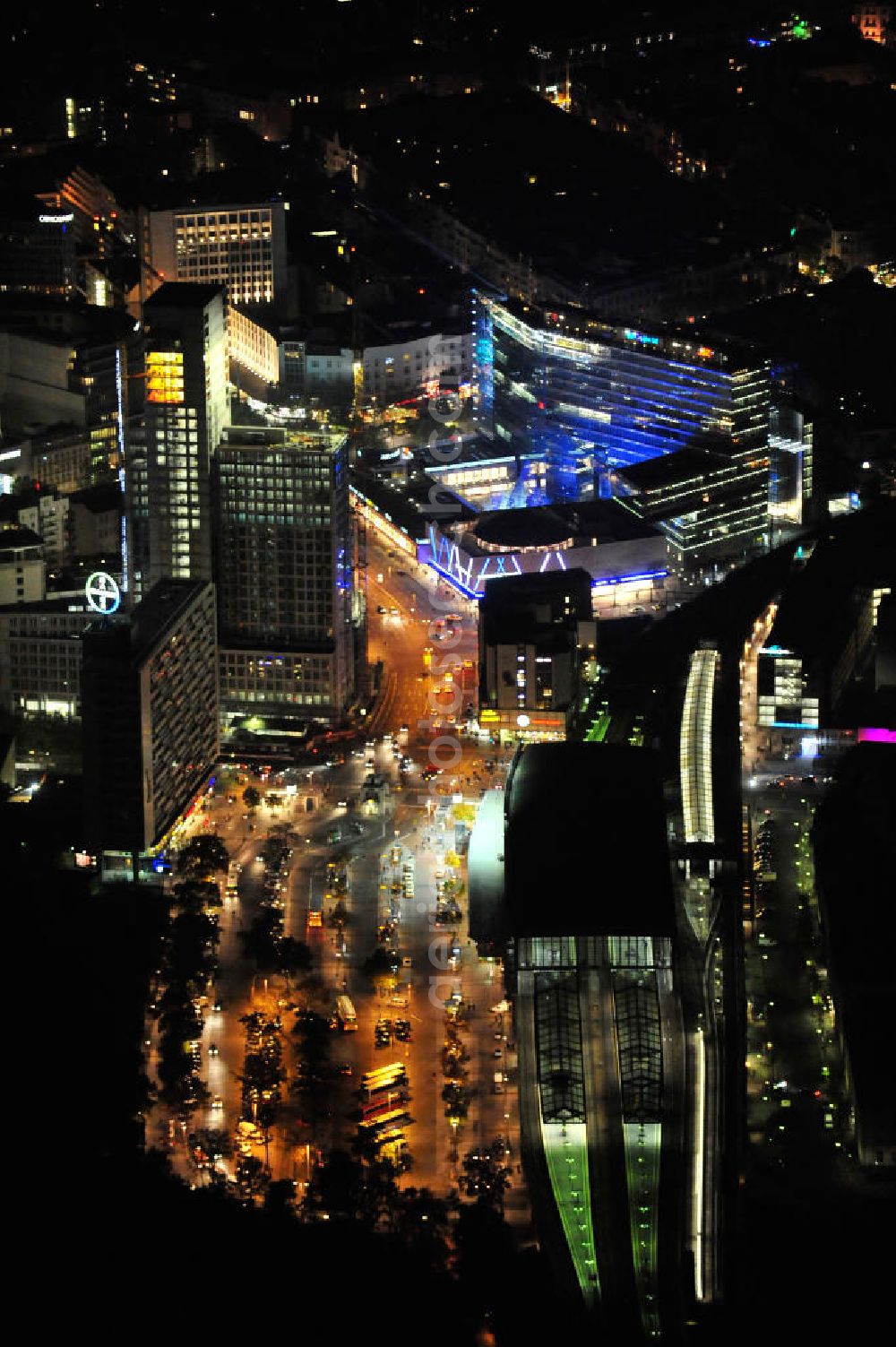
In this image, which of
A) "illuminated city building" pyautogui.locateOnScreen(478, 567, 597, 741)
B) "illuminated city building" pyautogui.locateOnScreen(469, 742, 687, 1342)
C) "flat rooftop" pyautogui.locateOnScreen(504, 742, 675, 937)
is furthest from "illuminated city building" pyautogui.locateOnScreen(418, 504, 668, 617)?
"illuminated city building" pyautogui.locateOnScreen(469, 742, 687, 1342)

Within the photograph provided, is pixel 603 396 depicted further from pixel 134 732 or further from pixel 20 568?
pixel 134 732

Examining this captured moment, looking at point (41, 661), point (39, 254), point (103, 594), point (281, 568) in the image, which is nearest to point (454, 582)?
point (281, 568)

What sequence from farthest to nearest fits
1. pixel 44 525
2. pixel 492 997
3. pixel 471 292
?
pixel 471 292
pixel 44 525
pixel 492 997

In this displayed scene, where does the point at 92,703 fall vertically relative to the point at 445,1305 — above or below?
above

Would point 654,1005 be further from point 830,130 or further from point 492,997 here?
point 830,130

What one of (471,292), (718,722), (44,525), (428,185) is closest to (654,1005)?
(718,722)

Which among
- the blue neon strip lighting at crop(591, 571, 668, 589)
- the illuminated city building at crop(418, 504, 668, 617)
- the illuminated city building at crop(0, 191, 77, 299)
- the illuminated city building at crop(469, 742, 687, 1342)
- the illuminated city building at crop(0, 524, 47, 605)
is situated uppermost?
the illuminated city building at crop(0, 191, 77, 299)

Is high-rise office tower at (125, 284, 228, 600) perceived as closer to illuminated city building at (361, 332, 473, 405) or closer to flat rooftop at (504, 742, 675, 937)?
flat rooftop at (504, 742, 675, 937)
